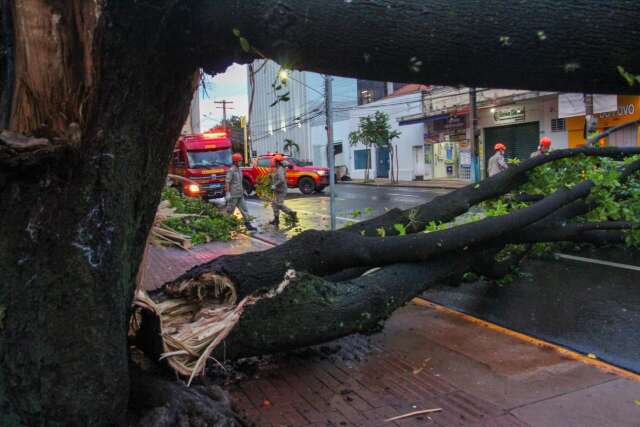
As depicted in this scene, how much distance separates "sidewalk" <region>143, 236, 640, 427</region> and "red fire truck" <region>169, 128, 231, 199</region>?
17.7 metres

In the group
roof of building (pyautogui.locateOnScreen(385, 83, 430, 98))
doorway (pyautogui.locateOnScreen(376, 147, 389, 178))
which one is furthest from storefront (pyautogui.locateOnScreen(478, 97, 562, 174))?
doorway (pyautogui.locateOnScreen(376, 147, 389, 178))

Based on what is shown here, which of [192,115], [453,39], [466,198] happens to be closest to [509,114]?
[192,115]

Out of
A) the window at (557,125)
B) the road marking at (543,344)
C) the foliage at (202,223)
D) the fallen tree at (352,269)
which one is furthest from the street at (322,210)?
the window at (557,125)

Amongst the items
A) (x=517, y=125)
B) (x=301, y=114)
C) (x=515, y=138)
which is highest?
(x=301, y=114)

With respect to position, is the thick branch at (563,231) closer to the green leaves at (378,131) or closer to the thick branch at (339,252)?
the thick branch at (339,252)

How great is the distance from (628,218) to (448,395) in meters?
3.08

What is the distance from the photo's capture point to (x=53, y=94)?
247cm

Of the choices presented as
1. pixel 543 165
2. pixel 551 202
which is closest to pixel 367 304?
pixel 551 202

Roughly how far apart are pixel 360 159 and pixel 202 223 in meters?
Answer: 29.0

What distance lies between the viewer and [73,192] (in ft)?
8.38

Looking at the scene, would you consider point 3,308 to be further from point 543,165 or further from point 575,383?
point 543,165

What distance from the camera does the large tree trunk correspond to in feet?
7.97

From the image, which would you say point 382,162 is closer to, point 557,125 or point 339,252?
point 557,125

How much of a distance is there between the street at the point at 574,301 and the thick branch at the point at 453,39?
358 cm
